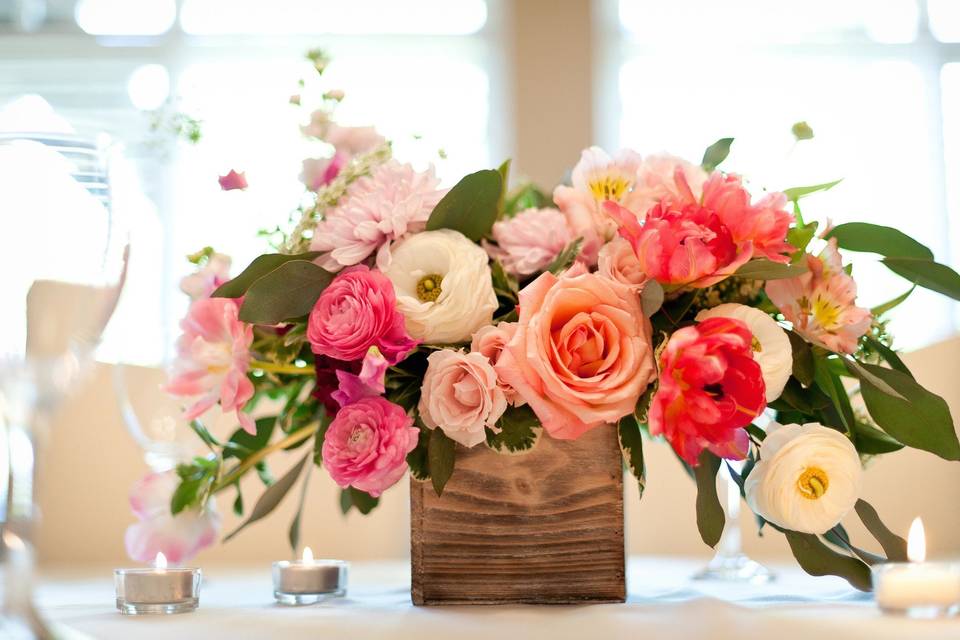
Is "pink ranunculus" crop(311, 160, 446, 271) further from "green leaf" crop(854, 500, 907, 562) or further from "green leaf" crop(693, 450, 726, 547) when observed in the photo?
"green leaf" crop(854, 500, 907, 562)

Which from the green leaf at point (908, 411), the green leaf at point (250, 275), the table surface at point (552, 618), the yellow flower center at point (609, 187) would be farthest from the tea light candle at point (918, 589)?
the green leaf at point (250, 275)

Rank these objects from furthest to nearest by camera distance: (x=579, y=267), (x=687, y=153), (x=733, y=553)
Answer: (x=687, y=153) → (x=733, y=553) → (x=579, y=267)

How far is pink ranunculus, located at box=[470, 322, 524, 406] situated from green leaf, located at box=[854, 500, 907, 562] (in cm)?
25

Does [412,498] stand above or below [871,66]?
below

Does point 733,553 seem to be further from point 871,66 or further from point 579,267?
point 871,66

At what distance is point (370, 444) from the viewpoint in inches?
24.2

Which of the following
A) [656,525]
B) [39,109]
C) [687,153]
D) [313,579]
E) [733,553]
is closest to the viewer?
[39,109]

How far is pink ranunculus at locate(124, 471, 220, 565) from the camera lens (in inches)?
30.5

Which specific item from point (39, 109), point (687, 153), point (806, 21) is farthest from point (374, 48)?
point (39, 109)

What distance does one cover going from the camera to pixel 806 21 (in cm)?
341

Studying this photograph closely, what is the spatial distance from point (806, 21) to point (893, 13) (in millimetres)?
285

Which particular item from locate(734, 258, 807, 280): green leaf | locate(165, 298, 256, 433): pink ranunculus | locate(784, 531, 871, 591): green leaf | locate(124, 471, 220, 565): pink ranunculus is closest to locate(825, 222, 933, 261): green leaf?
locate(734, 258, 807, 280): green leaf

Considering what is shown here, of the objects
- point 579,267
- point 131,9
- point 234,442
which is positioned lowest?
point 234,442

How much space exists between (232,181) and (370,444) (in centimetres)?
31
